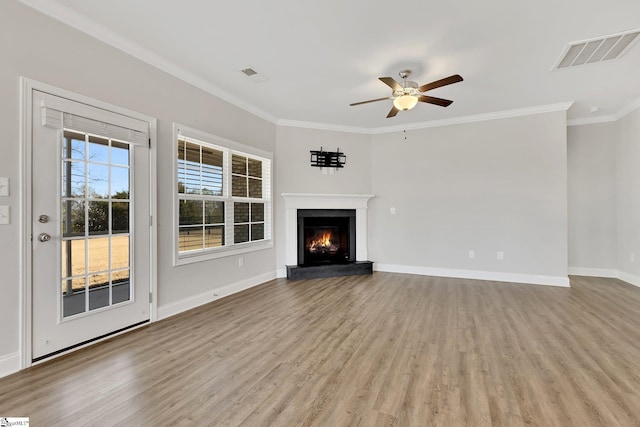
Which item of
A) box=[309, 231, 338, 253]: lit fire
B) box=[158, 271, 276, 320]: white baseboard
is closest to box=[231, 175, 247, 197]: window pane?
box=[158, 271, 276, 320]: white baseboard

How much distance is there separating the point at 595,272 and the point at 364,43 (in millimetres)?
5855

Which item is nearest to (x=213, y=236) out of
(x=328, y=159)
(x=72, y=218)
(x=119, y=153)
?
(x=119, y=153)

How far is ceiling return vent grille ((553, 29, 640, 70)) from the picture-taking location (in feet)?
9.08

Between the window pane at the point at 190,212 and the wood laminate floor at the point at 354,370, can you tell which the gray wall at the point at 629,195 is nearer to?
the wood laminate floor at the point at 354,370

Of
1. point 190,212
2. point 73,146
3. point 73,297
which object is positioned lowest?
point 73,297

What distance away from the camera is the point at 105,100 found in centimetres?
275

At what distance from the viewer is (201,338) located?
2.77 meters

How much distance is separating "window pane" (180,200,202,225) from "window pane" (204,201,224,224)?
102 mm

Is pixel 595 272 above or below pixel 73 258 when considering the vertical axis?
below

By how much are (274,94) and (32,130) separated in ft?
8.87

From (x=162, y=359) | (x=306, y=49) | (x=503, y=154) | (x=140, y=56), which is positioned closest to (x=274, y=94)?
(x=306, y=49)

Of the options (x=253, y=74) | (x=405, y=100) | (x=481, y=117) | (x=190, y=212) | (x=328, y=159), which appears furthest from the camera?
(x=328, y=159)

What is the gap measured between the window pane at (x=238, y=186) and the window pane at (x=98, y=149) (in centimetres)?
174

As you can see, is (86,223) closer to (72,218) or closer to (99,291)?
(72,218)
